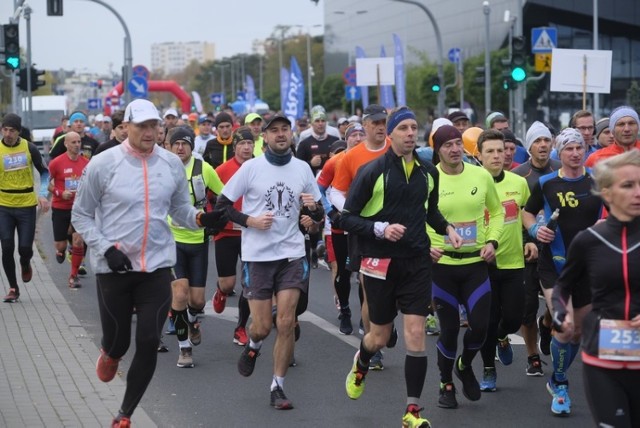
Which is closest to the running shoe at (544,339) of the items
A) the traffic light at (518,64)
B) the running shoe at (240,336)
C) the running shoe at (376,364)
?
the running shoe at (376,364)

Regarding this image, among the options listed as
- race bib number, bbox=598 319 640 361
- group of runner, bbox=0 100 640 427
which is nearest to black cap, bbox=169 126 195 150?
group of runner, bbox=0 100 640 427

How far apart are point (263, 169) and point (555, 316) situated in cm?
362

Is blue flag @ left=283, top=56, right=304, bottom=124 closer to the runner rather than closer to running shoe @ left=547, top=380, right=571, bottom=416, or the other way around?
running shoe @ left=547, top=380, right=571, bottom=416

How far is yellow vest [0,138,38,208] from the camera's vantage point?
13.7m

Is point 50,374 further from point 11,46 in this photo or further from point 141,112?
point 11,46

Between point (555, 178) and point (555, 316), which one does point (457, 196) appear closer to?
point (555, 178)

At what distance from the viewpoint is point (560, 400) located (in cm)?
853

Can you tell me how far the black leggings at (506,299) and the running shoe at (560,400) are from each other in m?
0.74

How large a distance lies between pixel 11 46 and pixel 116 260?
61.5 ft

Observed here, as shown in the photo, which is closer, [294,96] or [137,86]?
[137,86]

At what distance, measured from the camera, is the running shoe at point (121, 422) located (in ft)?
24.6

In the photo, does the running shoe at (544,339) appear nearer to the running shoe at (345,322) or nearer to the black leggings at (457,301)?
the black leggings at (457,301)

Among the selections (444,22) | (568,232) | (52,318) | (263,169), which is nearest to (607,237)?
(568,232)

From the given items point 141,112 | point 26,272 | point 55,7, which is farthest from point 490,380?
point 55,7
